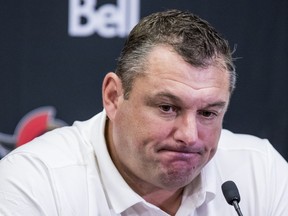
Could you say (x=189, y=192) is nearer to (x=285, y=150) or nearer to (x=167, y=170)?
(x=167, y=170)

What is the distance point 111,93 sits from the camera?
1.77 metres

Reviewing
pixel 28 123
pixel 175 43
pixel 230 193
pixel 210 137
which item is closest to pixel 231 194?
pixel 230 193

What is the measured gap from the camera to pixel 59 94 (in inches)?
105

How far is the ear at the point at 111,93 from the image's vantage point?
5.72 ft

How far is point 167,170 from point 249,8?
1280mm

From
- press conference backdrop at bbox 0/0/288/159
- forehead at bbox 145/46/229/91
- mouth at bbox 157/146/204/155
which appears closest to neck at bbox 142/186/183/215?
mouth at bbox 157/146/204/155

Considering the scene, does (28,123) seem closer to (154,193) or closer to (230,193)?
(154,193)

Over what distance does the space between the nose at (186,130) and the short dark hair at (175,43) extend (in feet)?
0.40

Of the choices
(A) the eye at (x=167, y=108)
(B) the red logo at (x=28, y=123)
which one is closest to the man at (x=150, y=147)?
(A) the eye at (x=167, y=108)

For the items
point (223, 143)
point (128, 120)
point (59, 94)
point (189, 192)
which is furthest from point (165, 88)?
point (59, 94)

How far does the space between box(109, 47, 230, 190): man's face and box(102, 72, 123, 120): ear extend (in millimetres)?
57

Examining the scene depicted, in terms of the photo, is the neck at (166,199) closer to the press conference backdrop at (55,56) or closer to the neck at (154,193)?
the neck at (154,193)

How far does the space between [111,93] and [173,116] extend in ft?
0.74

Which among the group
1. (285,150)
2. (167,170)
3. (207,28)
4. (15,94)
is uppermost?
(207,28)
